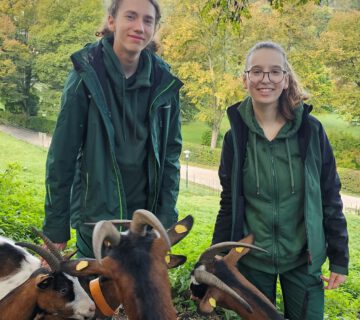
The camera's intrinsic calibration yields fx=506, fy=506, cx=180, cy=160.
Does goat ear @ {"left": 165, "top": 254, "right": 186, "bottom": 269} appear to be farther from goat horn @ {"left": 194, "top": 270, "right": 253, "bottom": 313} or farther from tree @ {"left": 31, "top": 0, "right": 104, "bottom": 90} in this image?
tree @ {"left": 31, "top": 0, "right": 104, "bottom": 90}

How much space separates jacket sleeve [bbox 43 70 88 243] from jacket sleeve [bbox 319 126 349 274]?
157cm

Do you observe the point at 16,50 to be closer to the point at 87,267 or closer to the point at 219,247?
the point at 219,247

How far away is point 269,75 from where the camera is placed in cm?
333

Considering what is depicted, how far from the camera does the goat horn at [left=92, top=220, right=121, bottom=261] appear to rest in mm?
2406

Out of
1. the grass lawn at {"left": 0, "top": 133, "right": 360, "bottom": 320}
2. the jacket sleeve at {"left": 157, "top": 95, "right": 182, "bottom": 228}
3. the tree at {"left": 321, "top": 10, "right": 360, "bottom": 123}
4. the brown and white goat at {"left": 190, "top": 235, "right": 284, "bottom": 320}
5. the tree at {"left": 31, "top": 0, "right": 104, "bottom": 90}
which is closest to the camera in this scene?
the brown and white goat at {"left": 190, "top": 235, "right": 284, "bottom": 320}

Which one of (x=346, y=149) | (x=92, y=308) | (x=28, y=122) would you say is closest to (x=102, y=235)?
(x=92, y=308)

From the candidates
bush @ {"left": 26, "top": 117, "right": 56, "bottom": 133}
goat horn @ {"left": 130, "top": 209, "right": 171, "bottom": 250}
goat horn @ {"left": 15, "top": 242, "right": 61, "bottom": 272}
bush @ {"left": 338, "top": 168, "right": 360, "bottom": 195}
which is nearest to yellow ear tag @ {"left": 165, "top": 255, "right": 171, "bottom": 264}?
goat horn @ {"left": 130, "top": 209, "right": 171, "bottom": 250}

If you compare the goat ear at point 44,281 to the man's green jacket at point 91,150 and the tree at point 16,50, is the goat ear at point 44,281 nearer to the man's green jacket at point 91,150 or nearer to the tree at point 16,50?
the man's green jacket at point 91,150

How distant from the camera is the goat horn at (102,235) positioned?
7.89 feet

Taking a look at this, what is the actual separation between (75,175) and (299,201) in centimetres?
148

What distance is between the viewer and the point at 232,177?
343cm

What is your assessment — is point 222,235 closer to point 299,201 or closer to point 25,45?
point 299,201

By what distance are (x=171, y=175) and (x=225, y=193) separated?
1.32 feet

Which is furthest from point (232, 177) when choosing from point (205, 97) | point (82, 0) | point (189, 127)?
point (189, 127)
